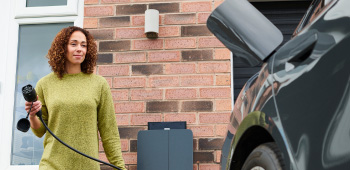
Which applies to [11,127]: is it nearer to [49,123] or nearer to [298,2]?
[49,123]

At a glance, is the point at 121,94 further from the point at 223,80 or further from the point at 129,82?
the point at 223,80

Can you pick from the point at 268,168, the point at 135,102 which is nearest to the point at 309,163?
the point at 268,168

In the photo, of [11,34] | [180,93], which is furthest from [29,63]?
[180,93]

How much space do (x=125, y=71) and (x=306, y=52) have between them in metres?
2.92

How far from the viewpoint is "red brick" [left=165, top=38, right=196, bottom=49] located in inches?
157

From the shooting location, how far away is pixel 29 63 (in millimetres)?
4207

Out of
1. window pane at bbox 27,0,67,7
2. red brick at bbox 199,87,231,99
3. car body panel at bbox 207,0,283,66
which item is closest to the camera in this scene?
car body panel at bbox 207,0,283,66

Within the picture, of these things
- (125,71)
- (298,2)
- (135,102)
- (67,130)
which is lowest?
(67,130)

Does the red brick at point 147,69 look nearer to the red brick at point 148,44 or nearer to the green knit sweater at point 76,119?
the red brick at point 148,44

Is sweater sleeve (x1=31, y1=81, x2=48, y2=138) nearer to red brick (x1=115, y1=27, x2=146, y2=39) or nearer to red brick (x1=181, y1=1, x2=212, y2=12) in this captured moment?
red brick (x1=115, y1=27, x2=146, y2=39)

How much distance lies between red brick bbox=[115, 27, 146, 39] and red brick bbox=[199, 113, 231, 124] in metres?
0.85

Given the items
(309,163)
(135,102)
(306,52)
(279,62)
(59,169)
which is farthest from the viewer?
(135,102)

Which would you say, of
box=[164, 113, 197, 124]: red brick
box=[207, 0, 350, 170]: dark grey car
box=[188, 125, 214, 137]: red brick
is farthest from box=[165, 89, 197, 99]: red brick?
box=[207, 0, 350, 170]: dark grey car

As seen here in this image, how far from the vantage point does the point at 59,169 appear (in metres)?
2.66
